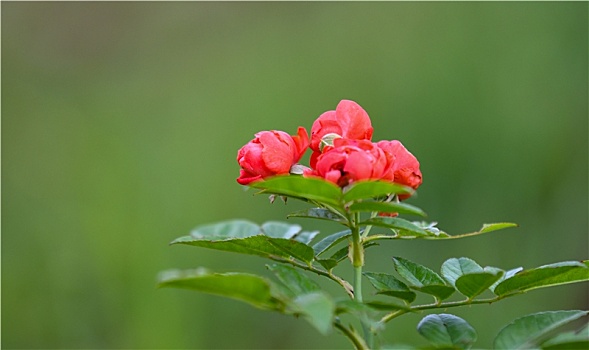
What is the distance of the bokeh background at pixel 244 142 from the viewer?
209 centimetres

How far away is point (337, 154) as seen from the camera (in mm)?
556

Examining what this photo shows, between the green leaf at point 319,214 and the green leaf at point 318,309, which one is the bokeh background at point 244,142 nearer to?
the green leaf at point 319,214

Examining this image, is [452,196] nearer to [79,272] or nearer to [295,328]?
[295,328]

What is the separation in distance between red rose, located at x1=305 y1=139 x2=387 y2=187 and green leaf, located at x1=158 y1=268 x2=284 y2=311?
0.39ft

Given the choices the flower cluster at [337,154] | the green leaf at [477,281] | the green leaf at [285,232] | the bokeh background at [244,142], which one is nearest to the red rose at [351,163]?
the flower cluster at [337,154]

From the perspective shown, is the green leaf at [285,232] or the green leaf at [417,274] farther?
the green leaf at [285,232]

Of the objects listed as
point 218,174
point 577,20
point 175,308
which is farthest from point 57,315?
point 577,20

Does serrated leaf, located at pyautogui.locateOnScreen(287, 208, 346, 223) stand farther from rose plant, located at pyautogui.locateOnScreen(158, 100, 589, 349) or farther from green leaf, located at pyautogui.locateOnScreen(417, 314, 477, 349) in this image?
green leaf, located at pyautogui.locateOnScreen(417, 314, 477, 349)

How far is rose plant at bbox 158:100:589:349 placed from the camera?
18.3 inches

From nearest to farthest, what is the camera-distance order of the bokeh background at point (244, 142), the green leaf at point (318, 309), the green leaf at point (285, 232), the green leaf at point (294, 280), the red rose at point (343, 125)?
the green leaf at point (318, 309) < the green leaf at point (294, 280) < the red rose at point (343, 125) < the green leaf at point (285, 232) < the bokeh background at point (244, 142)

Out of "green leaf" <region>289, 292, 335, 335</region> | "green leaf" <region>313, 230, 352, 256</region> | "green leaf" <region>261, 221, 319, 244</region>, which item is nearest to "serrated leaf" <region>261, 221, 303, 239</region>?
"green leaf" <region>261, 221, 319, 244</region>

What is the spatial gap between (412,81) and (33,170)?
128 cm

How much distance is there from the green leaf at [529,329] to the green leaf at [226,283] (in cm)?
18

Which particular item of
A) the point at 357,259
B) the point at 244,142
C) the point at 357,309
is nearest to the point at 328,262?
the point at 357,259
